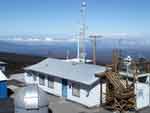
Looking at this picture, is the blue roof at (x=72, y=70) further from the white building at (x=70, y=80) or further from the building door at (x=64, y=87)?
the building door at (x=64, y=87)

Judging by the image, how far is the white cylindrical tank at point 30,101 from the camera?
18.1 meters

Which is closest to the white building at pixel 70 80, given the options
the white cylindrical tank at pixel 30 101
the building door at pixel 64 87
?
the building door at pixel 64 87

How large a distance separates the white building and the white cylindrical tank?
19.5ft

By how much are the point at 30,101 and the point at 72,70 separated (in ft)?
32.0

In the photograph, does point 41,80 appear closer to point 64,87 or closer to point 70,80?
point 64,87

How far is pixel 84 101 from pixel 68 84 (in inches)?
115

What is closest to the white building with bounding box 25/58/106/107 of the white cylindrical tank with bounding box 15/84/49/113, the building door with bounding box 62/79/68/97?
the building door with bounding box 62/79/68/97

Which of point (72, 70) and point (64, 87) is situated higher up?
point (72, 70)

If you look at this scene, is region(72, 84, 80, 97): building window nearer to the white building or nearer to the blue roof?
the white building

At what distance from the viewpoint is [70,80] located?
25859mm

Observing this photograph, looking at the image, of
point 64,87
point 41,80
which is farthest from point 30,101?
point 41,80

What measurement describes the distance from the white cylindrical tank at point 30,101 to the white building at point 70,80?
5.95 meters

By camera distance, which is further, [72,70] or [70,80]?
[72,70]

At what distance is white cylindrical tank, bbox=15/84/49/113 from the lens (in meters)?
18.1
